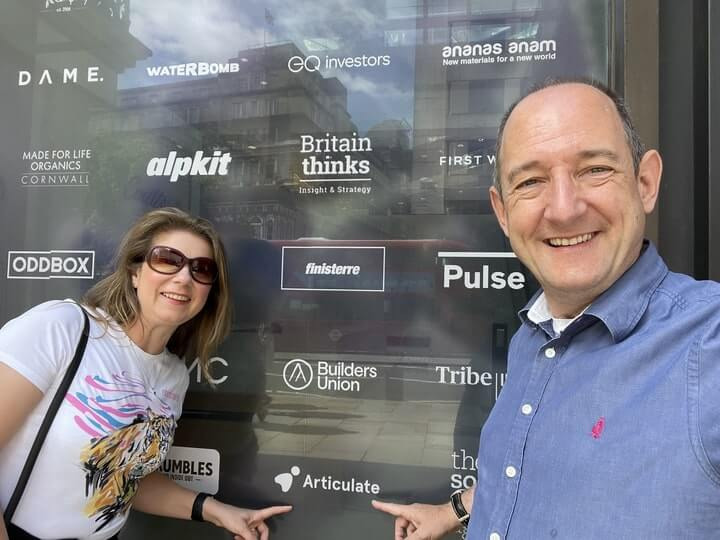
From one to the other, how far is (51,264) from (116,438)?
3.58 feet

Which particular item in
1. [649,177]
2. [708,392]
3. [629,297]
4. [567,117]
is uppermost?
[567,117]

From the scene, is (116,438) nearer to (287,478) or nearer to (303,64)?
(287,478)

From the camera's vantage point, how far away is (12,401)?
126 centimetres

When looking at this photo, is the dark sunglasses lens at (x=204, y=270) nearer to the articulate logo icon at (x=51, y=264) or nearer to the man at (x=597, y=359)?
the articulate logo icon at (x=51, y=264)

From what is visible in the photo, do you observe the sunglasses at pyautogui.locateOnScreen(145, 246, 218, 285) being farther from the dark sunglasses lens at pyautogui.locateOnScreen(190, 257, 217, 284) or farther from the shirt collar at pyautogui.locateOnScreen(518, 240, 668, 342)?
the shirt collar at pyautogui.locateOnScreen(518, 240, 668, 342)

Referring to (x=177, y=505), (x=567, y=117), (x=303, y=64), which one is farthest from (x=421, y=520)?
(x=303, y=64)

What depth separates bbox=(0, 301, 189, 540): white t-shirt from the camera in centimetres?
134

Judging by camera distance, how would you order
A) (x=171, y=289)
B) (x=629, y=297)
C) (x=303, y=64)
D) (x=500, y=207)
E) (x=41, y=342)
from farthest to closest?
(x=303, y=64), (x=171, y=289), (x=41, y=342), (x=500, y=207), (x=629, y=297)

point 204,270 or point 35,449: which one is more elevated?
point 204,270

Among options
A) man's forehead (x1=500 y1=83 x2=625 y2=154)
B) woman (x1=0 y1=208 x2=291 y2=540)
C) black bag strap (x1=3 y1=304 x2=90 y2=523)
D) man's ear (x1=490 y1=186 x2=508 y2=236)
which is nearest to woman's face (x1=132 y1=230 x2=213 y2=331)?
woman (x1=0 y1=208 x2=291 y2=540)

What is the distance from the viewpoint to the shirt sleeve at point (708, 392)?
777mm

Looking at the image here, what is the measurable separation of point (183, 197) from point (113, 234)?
0.35m

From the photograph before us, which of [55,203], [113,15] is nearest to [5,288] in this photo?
[55,203]

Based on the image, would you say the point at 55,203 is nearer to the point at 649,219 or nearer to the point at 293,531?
the point at 293,531
